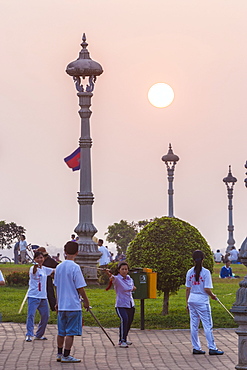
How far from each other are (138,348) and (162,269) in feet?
14.0

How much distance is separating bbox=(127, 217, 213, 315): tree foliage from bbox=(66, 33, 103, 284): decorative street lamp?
9805 mm

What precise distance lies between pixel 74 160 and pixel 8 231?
123 ft

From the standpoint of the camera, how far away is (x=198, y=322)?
610 inches

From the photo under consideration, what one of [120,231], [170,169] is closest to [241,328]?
[170,169]

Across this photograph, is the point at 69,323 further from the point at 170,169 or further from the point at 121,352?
the point at 170,169

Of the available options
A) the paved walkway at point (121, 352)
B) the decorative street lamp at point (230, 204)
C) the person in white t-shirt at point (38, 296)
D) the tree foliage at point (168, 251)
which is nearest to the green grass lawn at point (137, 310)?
the tree foliage at point (168, 251)

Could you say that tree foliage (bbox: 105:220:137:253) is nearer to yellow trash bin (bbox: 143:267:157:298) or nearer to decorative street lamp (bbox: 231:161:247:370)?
yellow trash bin (bbox: 143:267:157:298)

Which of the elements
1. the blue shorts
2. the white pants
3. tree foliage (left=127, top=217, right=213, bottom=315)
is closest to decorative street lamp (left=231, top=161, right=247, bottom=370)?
the blue shorts

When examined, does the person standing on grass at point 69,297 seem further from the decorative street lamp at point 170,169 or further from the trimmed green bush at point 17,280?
the decorative street lamp at point 170,169

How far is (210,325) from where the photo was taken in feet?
50.4

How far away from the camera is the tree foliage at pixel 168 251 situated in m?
20.1

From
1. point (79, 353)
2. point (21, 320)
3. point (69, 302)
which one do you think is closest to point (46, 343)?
point (79, 353)

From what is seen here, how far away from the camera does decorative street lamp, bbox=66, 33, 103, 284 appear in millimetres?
30453

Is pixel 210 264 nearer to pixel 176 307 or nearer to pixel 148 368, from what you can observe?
pixel 176 307
